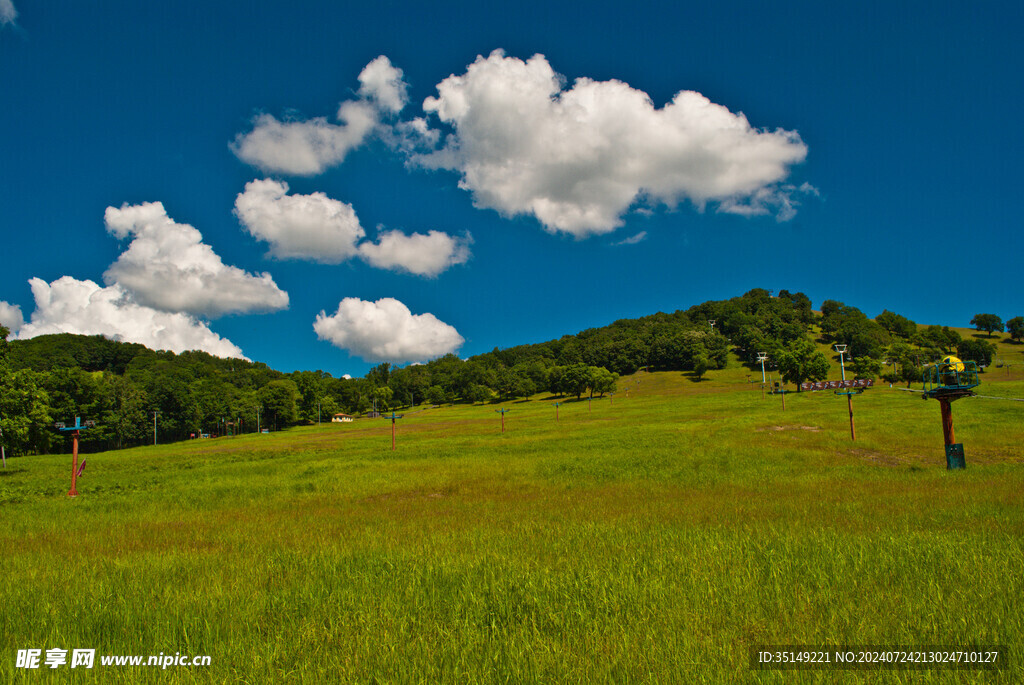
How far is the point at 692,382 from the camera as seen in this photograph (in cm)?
15400

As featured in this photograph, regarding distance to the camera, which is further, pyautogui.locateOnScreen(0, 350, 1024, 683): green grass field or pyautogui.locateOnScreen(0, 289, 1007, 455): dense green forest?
pyautogui.locateOnScreen(0, 289, 1007, 455): dense green forest

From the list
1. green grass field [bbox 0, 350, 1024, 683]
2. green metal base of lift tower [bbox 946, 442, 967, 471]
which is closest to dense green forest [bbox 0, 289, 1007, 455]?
green grass field [bbox 0, 350, 1024, 683]

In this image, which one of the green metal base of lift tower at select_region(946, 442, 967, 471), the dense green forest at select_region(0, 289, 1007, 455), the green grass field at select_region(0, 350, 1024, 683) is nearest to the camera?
the green grass field at select_region(0, 350, 1024, 683)

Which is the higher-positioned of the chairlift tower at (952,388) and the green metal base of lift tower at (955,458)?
the chairlift tower at (952,388)

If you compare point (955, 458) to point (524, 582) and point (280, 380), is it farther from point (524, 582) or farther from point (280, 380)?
point (280, 380)

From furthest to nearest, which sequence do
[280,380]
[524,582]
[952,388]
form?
[280,380], [952,388], [524,582]

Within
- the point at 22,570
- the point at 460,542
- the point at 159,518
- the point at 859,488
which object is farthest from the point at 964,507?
the point at 159,518

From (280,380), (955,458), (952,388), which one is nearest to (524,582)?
(952,388)

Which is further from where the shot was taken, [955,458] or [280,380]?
[280,380]

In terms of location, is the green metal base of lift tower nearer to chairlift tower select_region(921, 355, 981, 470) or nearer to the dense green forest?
chairlift tower select_region(921, 355, 981, 470)

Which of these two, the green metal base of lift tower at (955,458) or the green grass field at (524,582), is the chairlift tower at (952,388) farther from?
the green grass field at (524,582)

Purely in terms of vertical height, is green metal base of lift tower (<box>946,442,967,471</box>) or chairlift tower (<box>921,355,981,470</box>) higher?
chairlift tower (<box>921,355,981,470</box>)

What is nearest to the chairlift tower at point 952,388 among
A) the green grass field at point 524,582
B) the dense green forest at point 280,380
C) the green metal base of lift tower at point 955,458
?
the green metal base of lift tower at point 955,458

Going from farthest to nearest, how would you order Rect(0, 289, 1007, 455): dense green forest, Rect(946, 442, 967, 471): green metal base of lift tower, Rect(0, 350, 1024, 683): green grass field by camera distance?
Rect(0, 289, 1007, 455): dense green forest → Rect(946, 442, 967, 471): green metal base of lift tower → Rect(0, 350, 1024, 683): green grass field
